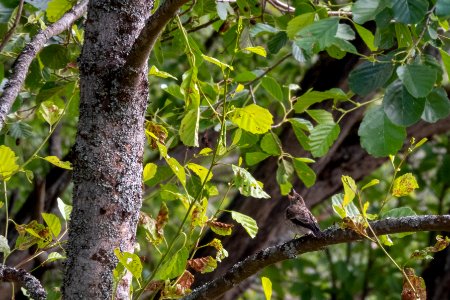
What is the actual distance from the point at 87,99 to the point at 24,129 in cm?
67

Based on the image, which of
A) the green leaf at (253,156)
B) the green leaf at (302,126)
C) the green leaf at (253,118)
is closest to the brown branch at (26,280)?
the green leaf at (253,118)

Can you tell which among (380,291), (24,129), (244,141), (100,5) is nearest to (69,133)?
(380,291)

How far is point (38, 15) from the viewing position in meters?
1.82

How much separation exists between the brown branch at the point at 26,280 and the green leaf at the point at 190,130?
382 mm

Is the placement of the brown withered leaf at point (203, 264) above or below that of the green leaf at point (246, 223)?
below

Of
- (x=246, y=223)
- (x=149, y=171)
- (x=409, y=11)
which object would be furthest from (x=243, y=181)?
(x=409, y=11)

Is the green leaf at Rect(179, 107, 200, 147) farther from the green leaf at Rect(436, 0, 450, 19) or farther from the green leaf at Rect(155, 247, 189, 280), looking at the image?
the green leaf at Rect(436, 0, 450, 19)

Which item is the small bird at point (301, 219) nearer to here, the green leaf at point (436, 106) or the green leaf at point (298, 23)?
the green leaf at point (298, 23)

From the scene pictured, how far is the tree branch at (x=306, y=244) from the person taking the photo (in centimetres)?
105

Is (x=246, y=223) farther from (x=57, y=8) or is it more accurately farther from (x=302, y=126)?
(x=57, y=8)

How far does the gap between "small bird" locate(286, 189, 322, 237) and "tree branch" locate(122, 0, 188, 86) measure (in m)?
0.63

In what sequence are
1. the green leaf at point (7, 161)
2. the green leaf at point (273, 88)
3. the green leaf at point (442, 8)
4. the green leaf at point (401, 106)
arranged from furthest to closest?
the green leaf at point (273, 88), the green leaf at point (7, 161), the green leaf at point (401, 106), the green leaf at point (442, 8)

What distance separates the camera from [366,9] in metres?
1.00

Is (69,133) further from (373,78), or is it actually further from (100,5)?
(373,78)
